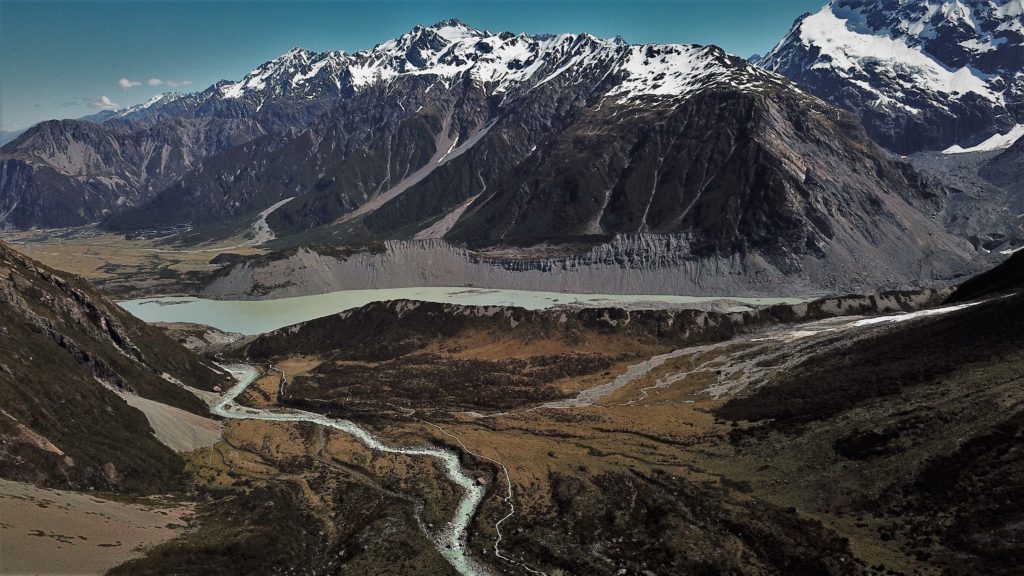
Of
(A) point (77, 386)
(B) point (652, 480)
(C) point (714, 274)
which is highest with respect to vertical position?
(C) point (714, 274)

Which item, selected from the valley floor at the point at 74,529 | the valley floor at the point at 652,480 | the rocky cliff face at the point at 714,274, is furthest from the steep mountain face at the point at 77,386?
the rocky cliff face at the point at 714,274

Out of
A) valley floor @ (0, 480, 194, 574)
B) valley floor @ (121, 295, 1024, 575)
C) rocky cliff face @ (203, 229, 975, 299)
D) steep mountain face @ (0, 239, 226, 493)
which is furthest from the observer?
rocky cliff face @ (203, 229, 975, 299)

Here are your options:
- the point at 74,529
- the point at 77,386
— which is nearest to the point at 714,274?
the point at 77,386

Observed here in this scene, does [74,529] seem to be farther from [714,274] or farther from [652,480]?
[714,274]

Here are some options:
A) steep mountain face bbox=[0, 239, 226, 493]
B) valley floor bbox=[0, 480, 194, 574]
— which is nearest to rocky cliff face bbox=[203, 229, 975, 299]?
steep mountain face bbox=[0, 239, 226, 493]

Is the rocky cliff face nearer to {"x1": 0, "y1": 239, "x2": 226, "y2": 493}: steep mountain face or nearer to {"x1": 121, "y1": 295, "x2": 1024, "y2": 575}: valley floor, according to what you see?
{"x1": 121, "y1": 295, "x2": 1024, "y2": 575}: valley floor

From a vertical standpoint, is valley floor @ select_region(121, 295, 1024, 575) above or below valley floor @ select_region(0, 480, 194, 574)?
below

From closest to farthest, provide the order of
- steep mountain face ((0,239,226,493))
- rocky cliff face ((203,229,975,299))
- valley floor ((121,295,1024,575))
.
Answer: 1. valley floor ((121,295,1024,575))
2. steep mountain face ((0,239,226,493))
3. rocky cliff face ((203,229,975,299))

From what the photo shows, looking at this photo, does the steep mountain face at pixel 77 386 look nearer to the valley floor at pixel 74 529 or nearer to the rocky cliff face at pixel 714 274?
the valley floor at pixel 74 529

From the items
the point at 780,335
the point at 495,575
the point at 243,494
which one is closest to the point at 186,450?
the point at 243,494

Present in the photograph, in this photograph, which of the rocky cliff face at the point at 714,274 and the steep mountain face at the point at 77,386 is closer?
the steep mountain face at the point at 77,386
